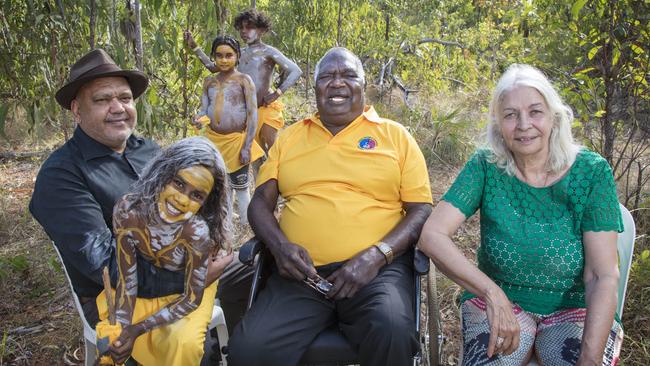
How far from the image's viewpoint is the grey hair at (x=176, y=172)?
1.98 meters

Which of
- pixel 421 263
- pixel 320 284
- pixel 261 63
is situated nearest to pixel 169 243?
pixel 320 284

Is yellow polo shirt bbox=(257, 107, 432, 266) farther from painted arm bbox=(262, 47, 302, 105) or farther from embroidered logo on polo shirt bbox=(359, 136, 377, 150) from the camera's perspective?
painted arm bbox=(262, 47, 302, 105)

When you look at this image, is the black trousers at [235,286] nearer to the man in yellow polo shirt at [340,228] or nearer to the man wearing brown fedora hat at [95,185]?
the man in yellow polo shirt at [340,228]

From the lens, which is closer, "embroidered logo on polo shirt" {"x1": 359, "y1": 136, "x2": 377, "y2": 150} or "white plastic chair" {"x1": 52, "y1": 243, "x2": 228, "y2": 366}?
"white plastic chair" {"x1": 52, "y1": 243, "x2": 228, "y2": 366}

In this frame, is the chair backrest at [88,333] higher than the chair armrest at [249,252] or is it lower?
lower

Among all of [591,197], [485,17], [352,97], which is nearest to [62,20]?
[352,97]

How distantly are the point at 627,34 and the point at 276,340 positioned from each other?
2.67 metres

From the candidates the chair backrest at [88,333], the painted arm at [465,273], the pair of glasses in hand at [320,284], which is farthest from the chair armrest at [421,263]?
the chair backrest at [88,333]

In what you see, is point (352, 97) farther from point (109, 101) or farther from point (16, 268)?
point (16, 268)

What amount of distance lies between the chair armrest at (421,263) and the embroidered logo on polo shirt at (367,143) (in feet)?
1.99

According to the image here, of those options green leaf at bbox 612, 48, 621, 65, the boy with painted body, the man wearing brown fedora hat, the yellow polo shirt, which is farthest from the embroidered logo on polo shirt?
the boy with painted body

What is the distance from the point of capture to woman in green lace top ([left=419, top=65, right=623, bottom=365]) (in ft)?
6.90

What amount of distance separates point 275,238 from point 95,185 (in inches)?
32.0

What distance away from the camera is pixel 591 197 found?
2.18 metres
